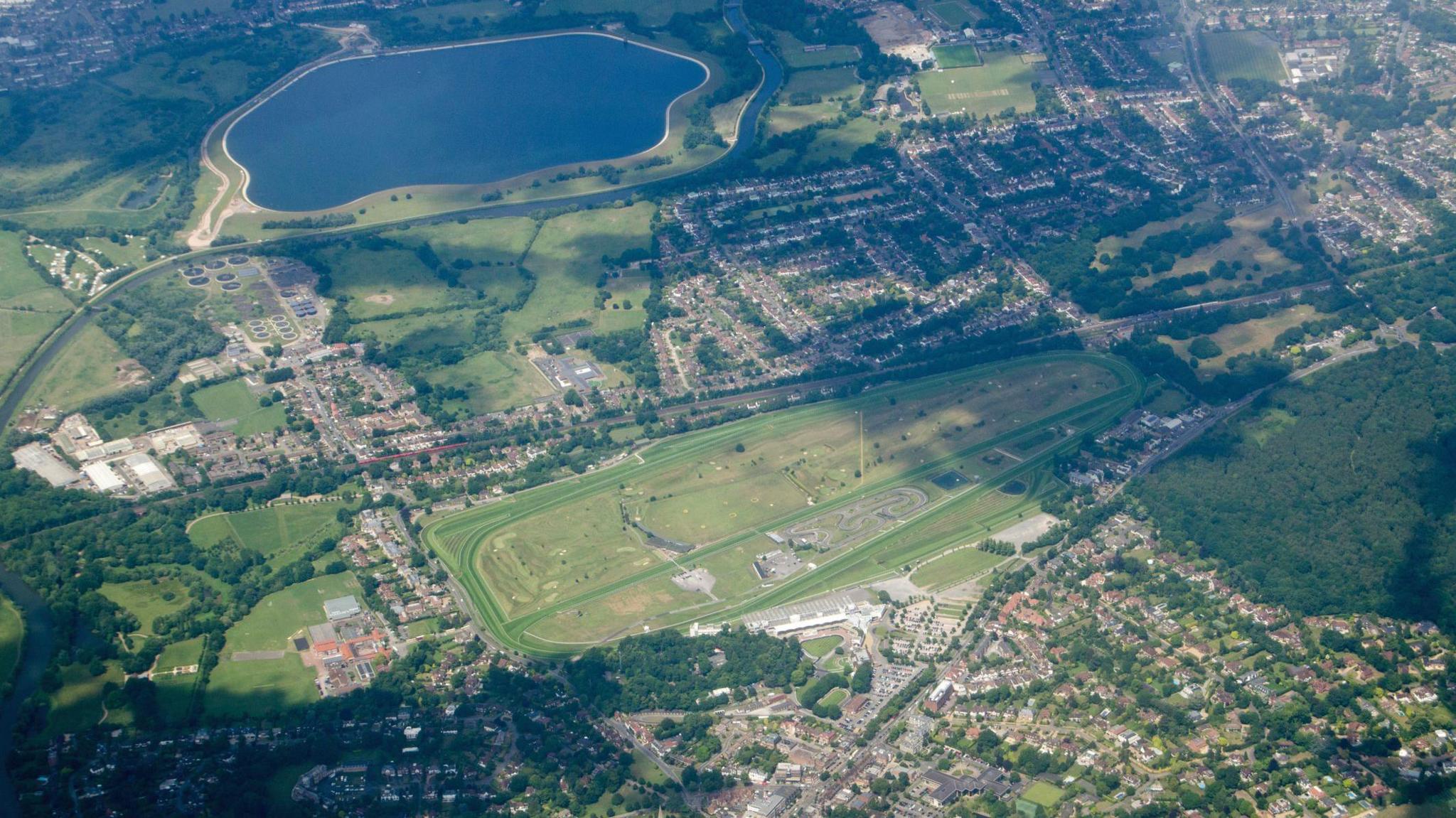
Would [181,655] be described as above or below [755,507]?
below

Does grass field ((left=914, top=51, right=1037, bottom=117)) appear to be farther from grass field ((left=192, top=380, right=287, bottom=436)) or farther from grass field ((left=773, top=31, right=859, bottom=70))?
grass field ((left=192, top=380, right=287, bottom=436))

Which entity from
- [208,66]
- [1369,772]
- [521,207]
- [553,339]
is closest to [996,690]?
[1369,772]

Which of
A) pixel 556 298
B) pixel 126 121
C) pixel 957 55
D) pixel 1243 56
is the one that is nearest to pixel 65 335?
pixel 126 121

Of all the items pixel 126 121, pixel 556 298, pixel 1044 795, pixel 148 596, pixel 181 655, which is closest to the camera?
pixel 1044 795

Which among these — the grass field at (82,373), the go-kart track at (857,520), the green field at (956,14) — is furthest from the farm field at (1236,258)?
the grass field at (82,373)

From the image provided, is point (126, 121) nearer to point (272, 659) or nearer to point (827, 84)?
point (827, 84)

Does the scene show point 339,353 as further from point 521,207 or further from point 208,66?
point 208,66

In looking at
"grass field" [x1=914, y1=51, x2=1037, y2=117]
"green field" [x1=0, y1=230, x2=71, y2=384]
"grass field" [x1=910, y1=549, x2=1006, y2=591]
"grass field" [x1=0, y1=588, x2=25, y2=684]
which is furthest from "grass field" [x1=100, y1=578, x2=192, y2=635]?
"grass field" [x1=914, y1=51, x2=1037, y2=117]
